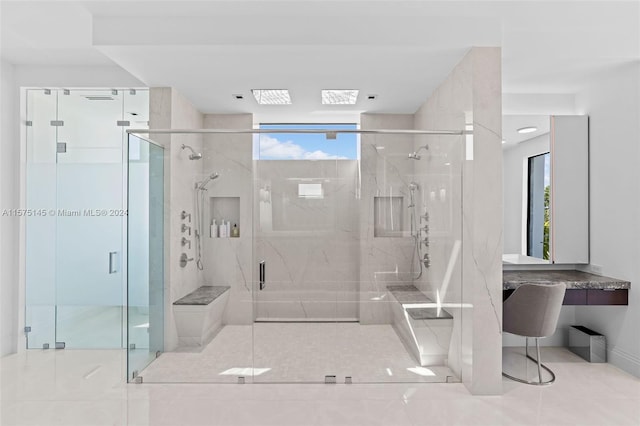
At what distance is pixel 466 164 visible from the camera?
3.05 meters

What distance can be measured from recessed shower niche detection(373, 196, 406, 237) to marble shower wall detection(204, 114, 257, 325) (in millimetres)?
1021

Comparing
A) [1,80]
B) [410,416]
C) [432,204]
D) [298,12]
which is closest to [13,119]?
[1,80]

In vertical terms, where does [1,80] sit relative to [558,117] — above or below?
above

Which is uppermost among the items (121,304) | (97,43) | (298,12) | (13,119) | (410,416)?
(298,12)

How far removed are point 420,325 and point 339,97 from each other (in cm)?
239

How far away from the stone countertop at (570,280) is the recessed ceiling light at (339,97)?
7.53 feet

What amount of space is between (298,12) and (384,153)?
1.23 meters

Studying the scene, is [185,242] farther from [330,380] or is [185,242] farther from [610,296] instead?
[610,296]

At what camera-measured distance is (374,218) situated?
3104 mm

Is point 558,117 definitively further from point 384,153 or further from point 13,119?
point 13,119

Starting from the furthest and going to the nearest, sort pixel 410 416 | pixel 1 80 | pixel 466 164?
pixel 1 80 → pixel 466 164 → pixel 410 416

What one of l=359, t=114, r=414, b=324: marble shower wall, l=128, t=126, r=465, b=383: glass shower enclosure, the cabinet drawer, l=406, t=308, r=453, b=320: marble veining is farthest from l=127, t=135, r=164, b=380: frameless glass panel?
the cabinet drawer

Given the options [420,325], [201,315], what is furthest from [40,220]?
[420,325]

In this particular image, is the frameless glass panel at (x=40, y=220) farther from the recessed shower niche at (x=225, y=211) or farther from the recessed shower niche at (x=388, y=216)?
the recessed shower niche at (x=388, y=216)
